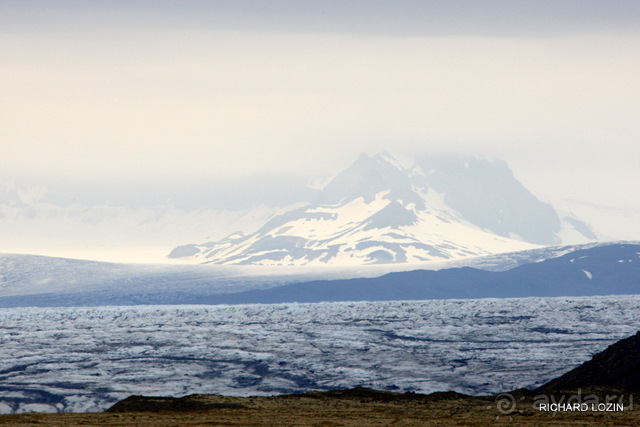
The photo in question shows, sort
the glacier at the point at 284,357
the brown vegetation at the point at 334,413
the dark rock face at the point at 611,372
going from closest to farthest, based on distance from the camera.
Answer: the brown vegetation at the point at 334,413 < the dark rock face at the point at 611,372 < the glacier at the point at 284,357

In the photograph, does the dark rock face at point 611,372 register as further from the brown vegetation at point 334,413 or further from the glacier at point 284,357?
the glacier at point 284,357

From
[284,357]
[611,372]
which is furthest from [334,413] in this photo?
[284,357]

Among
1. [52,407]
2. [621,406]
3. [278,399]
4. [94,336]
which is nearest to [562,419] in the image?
[621,406]

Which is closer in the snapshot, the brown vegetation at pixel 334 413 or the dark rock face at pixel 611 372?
the brown vegetation at pixel 334 413

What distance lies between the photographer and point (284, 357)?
1977 inches

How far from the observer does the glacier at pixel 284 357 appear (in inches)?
1521

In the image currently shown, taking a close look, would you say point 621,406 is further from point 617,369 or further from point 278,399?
point 278,399

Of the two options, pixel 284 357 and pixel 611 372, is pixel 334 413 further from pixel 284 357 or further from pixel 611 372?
pixel 284 357

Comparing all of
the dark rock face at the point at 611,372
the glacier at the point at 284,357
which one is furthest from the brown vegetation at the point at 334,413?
the glacier at the point at 284,357

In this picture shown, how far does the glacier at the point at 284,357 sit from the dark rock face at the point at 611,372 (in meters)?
5.39

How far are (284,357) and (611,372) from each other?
945 inches

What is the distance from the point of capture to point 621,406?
23906 millimetres

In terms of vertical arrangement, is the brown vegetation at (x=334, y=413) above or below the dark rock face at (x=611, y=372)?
below

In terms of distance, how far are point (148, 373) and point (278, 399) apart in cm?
1862
